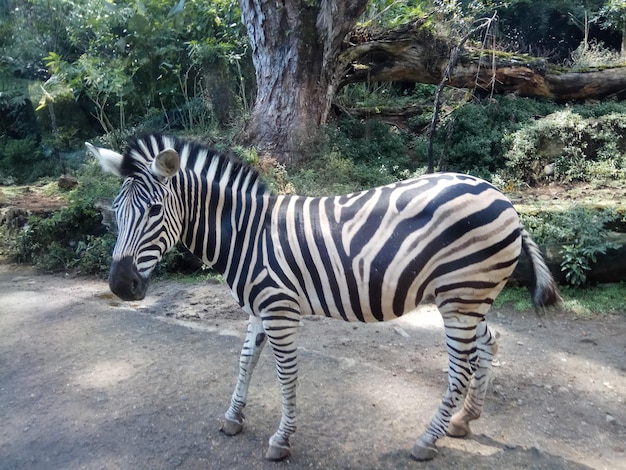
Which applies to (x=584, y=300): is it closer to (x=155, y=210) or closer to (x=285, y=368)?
(x=285, y=368)

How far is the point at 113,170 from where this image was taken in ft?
11.5

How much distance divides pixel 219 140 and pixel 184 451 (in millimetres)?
9963

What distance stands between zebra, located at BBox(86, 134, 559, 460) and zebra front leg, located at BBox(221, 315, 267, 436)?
1.29 ft

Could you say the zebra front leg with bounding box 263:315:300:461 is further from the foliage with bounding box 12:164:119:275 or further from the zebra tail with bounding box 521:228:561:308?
the foliage with bounding box 12:164:119:275

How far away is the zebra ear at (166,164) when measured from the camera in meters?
3.28

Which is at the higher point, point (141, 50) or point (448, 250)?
point (141, 50)

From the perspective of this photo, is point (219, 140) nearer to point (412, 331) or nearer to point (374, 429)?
point (412, 331)

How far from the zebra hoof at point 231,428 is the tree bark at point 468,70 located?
10.9m

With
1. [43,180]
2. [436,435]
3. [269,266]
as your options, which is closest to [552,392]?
[436,435]

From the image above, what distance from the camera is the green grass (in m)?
6.56

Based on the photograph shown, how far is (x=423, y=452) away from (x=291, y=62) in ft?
32.8

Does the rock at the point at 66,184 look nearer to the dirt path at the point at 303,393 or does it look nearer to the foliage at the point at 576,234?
the dirt path at the point at 303,393

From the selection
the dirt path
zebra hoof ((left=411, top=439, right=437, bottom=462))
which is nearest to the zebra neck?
the dirt path

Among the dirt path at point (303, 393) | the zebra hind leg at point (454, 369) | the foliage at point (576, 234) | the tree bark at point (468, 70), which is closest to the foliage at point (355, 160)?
the tree bark at point (468, 70)
